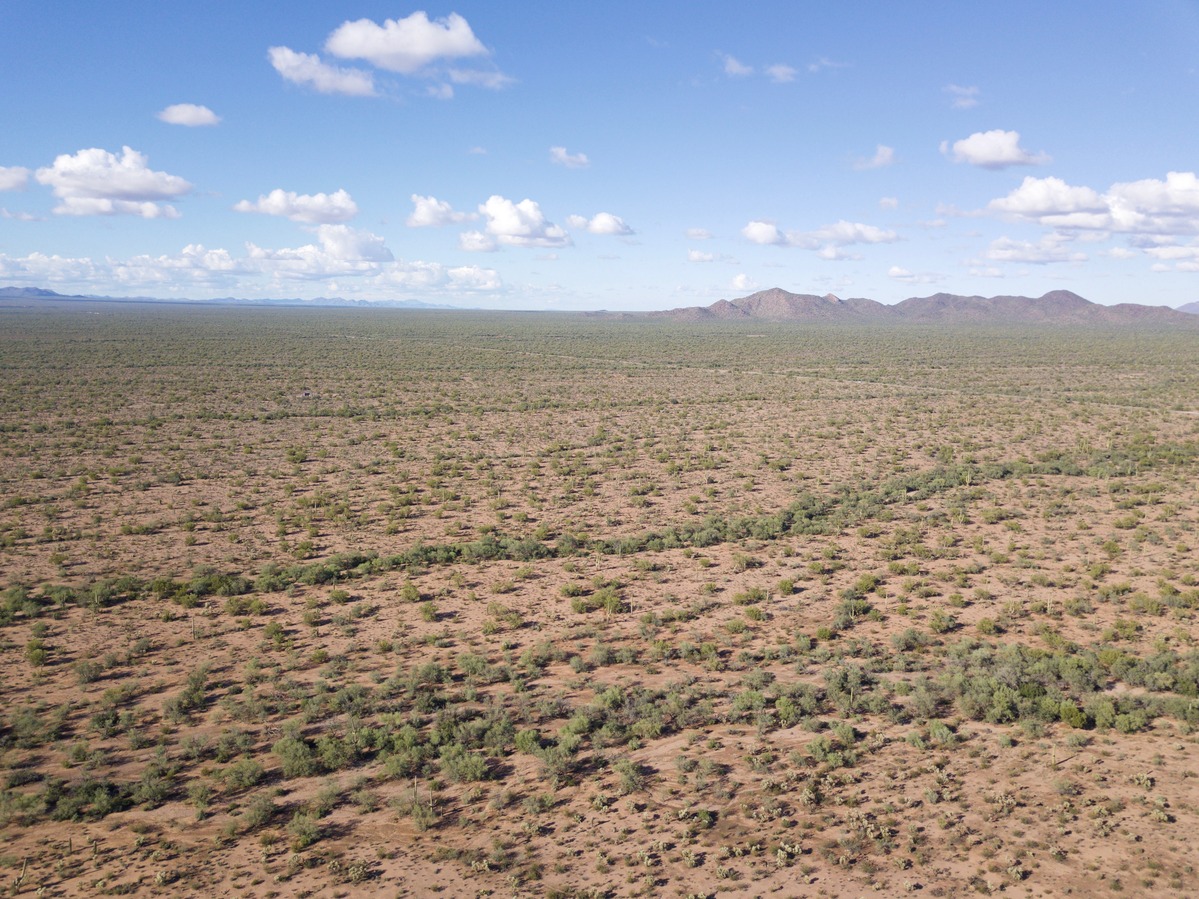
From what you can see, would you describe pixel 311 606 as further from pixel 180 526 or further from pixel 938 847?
pixel 938 847

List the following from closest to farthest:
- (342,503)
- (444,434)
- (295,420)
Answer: (342,503) → (444,434) → (295,420)

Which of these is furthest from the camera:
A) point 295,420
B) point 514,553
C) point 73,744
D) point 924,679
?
point 295,420

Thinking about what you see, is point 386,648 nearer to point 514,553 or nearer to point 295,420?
Answer: point 514,553

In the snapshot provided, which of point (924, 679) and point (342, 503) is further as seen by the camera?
Result: point (342, 503)

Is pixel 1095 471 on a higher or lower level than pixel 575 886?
higher

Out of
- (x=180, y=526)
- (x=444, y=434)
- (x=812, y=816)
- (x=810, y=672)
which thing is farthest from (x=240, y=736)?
(x=444, y=434)

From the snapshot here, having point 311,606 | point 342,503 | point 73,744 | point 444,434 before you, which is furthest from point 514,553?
point 444,434
